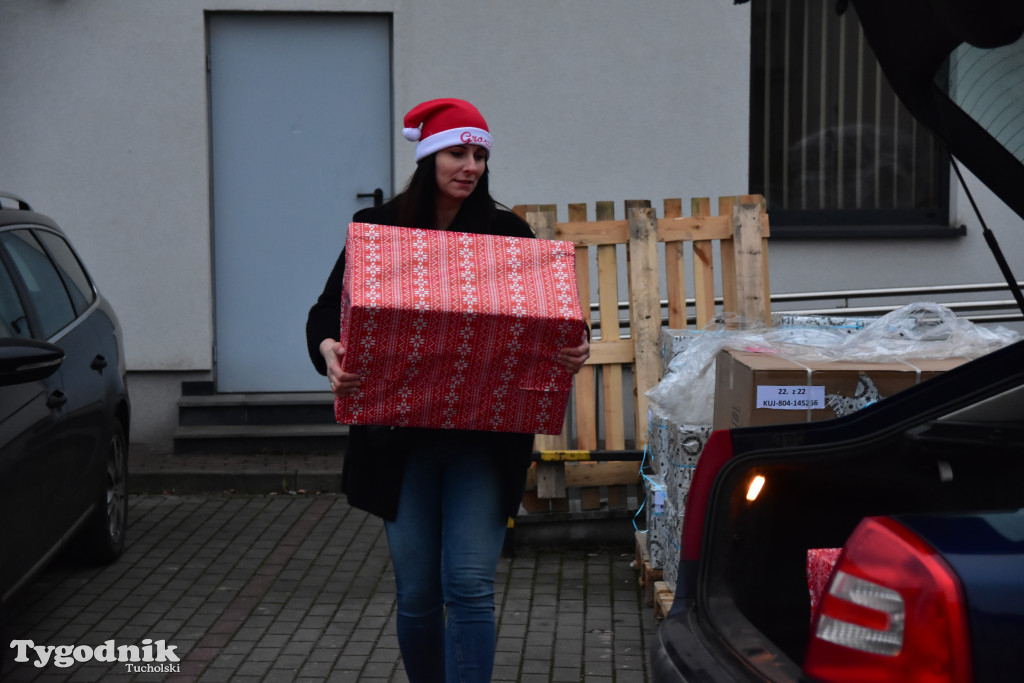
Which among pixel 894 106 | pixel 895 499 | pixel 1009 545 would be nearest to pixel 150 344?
pixel 894 106

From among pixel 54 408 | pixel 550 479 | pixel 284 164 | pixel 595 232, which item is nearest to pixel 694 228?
pixel 595 232

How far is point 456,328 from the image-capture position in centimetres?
282

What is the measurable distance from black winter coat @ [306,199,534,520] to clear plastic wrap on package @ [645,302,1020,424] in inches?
50.0

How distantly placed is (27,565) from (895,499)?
3.18 meters

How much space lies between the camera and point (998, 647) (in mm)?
1669

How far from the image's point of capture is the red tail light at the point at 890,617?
1.68m

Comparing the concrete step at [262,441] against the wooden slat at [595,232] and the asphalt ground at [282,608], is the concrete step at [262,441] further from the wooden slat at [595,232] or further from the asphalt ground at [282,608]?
the wooden slat at [595,232]

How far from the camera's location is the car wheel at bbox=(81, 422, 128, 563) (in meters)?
5.47

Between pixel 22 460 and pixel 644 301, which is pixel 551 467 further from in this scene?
pixel 22 460

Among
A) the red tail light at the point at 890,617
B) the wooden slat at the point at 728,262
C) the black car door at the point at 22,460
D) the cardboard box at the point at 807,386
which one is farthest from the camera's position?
the wooden slat at the point at 728,262

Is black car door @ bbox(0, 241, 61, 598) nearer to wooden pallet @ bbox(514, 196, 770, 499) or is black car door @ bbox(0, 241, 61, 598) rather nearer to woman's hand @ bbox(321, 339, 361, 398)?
woman's hand @ bbox(321, 339, 361, 398)

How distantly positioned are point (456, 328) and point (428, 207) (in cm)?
58

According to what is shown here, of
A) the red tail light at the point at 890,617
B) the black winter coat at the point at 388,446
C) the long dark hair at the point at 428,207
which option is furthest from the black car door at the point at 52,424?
the red tail light at the point at 890,617

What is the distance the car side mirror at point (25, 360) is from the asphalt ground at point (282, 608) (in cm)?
90
